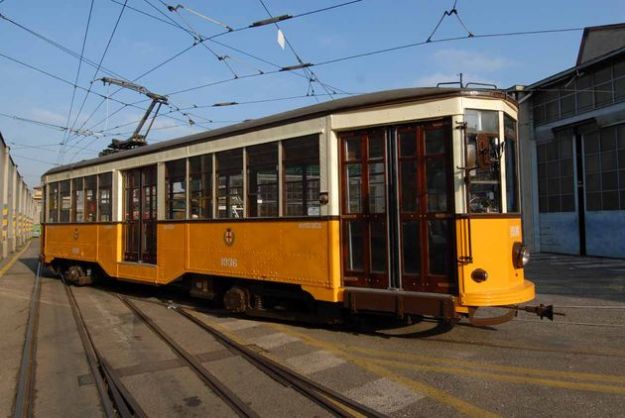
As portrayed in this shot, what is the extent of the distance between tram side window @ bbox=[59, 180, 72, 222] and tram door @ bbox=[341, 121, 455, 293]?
9080mm

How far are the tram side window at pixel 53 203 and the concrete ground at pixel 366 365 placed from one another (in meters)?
5.11

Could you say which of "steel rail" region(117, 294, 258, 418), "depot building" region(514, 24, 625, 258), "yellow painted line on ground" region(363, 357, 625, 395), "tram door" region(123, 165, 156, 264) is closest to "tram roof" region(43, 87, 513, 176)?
"tram door" region(123, 165, 156, 264)

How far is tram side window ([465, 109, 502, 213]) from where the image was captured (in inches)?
226

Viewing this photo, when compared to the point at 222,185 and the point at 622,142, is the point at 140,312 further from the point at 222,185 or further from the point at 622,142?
the point at 622,142

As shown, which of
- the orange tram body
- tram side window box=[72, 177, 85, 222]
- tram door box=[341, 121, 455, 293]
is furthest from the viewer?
tram side window box=[72, 177, 85, 222]

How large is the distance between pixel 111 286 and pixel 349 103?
890cm

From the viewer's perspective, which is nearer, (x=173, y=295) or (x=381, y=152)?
(x=381, y=152)

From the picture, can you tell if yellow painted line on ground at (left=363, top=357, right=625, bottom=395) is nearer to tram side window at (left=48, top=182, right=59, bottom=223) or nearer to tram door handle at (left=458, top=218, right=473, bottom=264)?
tram door handle at (left=458, top=218, right=473, bottom=264)

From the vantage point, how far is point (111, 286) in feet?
41.6


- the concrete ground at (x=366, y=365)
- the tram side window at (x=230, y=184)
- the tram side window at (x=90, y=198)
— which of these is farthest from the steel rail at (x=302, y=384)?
the tram side window at (x=90, y=198)

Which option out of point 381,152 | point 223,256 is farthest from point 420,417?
point 223,256

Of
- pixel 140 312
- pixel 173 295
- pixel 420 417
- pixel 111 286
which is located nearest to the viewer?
pixel 420 417

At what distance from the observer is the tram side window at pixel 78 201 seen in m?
12.2

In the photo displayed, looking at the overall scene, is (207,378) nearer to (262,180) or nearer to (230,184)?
(262,180)
